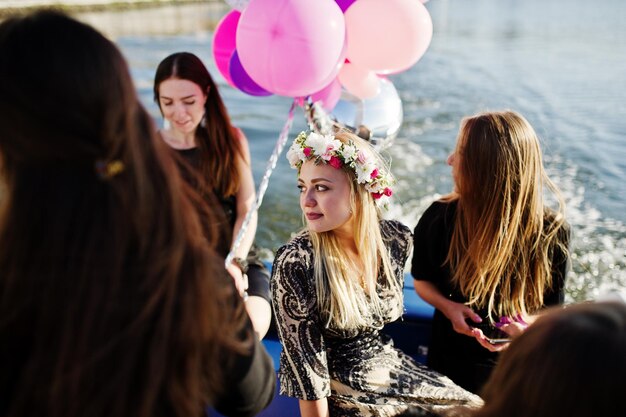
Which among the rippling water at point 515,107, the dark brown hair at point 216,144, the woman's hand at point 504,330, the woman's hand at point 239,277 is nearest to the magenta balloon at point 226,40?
the dark brown hair at point 216,144

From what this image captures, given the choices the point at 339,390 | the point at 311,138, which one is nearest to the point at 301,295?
the point at 339,390

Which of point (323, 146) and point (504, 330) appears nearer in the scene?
point (323, 146)

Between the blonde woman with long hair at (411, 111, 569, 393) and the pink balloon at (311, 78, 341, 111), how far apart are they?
0.99 m

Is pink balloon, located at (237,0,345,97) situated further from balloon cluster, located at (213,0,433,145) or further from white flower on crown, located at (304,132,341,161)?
white flower on crown, located at (304,132,341,161)

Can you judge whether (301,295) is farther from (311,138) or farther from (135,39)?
(135,39)

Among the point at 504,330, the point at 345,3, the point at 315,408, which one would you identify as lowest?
the point at 315,408

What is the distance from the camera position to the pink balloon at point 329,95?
2941mm

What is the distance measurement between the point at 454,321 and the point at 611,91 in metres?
8.07

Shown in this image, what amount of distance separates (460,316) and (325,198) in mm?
682

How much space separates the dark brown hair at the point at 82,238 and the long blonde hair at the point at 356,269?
868 mm

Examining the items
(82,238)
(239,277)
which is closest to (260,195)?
(239,277)

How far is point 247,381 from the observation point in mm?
1110

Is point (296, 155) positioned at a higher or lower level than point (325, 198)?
higher

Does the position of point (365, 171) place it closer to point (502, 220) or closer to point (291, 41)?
point (502, 220)
